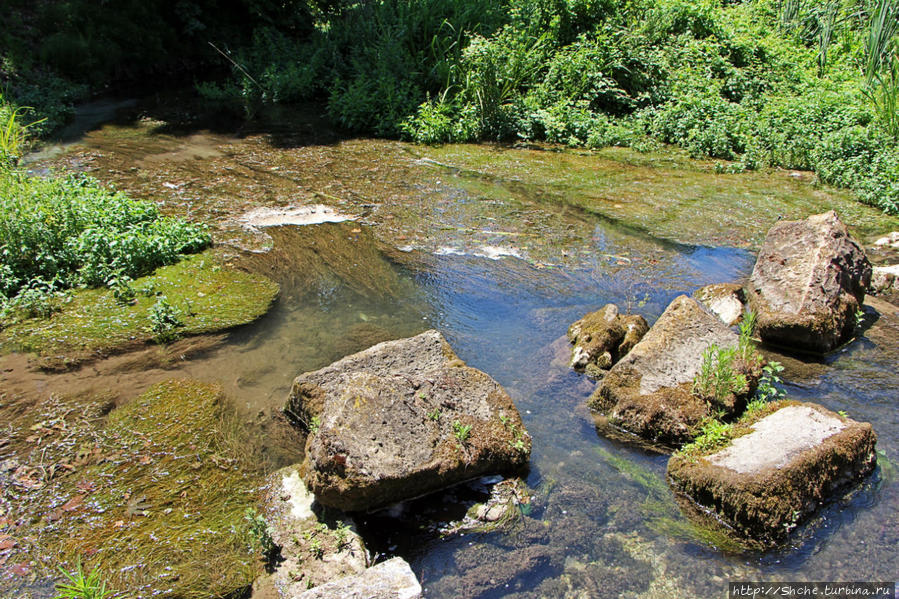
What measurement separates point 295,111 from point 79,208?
24.6 ft

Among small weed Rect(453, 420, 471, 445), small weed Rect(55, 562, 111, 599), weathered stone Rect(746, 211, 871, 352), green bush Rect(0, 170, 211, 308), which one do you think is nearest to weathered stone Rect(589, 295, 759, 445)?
weathered stone Rect(746, 211, 871, 352)

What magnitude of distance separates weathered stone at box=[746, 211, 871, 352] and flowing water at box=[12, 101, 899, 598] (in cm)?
26

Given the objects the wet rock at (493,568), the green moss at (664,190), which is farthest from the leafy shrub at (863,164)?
the wet rock at (493,568)

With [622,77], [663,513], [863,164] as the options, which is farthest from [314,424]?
[622,77]

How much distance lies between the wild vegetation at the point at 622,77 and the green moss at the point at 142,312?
603cm

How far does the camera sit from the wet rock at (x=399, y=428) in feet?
11.7

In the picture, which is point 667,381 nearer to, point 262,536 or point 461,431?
point 461,431

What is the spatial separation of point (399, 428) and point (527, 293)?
10.0 feet

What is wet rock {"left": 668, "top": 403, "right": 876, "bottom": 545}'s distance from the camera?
3.58m

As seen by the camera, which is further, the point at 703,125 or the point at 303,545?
the point at 703,125

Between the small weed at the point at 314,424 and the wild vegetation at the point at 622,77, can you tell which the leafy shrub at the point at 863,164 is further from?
the small weed at the point at 314,424

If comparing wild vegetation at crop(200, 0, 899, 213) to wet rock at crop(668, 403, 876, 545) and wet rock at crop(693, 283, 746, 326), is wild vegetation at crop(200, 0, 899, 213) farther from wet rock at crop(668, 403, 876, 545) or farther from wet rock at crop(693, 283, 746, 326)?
wet rock at crop(668, 403, 876, 545)

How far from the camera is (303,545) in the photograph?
3479 millimetres

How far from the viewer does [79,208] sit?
6.89m
